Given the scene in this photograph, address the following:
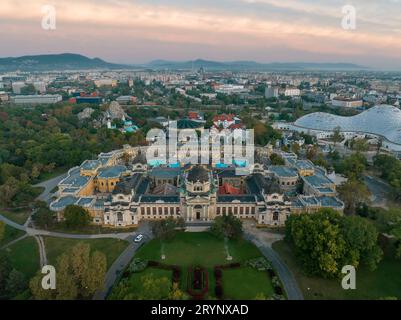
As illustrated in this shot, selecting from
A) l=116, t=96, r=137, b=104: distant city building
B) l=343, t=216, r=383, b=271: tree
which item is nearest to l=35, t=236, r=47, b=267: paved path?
→ l=343, t=216, r=383, b=271: tree

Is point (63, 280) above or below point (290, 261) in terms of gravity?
above

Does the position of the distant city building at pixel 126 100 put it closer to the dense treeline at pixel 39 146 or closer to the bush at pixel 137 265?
the dense treeline at pixel 39 146

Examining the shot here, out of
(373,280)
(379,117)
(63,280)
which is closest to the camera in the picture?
(63,280)

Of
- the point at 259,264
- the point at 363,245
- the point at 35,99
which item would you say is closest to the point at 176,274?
the point at 259,264

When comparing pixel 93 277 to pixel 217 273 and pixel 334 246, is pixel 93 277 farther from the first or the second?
pixel 334 246

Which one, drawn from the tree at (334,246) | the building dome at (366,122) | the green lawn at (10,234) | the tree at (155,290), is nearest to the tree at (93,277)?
the tree at (155,290)
